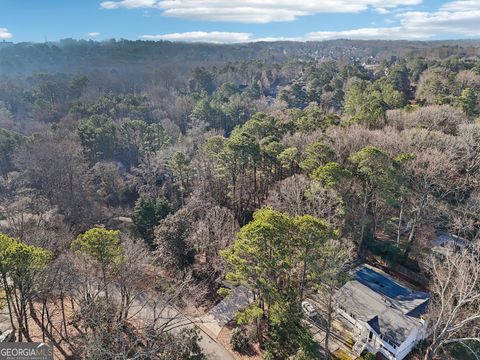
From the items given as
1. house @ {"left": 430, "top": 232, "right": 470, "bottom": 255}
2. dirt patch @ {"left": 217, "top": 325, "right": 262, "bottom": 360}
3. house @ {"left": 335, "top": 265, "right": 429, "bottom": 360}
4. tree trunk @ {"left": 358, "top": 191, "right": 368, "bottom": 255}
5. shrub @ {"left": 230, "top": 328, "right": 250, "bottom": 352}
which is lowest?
dirt patch @ {"left": 217, "top": 325, "right": 262, "bottom": 360}

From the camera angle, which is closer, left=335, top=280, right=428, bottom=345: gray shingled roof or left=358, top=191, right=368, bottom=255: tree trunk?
left=335, top=280, right=428, bottom=345: gray shingled roof

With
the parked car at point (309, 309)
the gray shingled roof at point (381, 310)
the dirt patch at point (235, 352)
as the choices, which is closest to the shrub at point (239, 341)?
the dirt patch at point (235, 352)

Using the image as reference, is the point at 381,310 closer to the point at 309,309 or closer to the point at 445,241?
the point at 309,309

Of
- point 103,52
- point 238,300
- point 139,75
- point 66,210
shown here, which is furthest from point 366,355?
point 103,52

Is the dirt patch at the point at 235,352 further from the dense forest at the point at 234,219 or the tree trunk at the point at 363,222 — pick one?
the tree trunk at the point at 363,222

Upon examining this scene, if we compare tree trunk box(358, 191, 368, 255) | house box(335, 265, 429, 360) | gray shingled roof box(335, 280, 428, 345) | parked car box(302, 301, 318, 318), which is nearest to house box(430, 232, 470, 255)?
tree trunk box(358, 191, 368, 255)

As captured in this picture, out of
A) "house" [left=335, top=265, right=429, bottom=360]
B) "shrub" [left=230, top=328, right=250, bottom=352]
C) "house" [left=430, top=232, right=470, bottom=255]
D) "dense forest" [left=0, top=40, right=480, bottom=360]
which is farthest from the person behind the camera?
"house" [left=430, top=232, right=470, bottom=255]

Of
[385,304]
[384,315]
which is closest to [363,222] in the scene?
[385,304]

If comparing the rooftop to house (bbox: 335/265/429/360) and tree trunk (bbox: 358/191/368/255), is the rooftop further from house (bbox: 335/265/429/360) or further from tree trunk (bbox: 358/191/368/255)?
tree trunk (bbox: 358/191/368/255)
